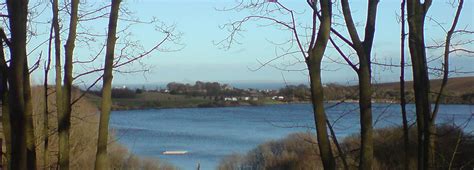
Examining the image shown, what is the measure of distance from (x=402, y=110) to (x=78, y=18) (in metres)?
3.54

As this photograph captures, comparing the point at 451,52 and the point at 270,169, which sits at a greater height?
the point at 451,52

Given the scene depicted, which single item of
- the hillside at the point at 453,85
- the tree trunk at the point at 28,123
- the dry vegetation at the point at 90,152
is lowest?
the dry vegetation at the point at 90,152

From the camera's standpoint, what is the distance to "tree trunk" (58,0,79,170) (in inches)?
293

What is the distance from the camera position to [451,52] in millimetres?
6684

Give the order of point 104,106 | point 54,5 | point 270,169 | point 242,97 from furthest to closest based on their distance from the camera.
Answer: point 242,97 < point 270,169 < point 54,5 < point 104,106

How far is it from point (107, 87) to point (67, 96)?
0.60 m

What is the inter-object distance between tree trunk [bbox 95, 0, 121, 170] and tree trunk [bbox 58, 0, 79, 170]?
482 mm

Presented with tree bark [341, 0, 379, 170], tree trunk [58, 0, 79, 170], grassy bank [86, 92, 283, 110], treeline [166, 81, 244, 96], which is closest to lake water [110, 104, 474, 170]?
grassy bank [86, 92, 283, 110]

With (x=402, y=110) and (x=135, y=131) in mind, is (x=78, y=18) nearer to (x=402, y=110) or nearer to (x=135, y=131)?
(x=402, y=110)

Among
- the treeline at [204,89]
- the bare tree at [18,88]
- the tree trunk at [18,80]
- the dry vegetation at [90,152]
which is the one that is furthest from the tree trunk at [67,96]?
the treeline at [204,89]

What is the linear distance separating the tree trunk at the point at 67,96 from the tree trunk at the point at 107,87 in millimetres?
482

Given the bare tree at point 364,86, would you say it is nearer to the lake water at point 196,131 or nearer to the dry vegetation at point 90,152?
the lake water at point 196,131

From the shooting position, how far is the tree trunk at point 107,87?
705 cm

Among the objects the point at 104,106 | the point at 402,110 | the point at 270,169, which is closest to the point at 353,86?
the point at 402,110
